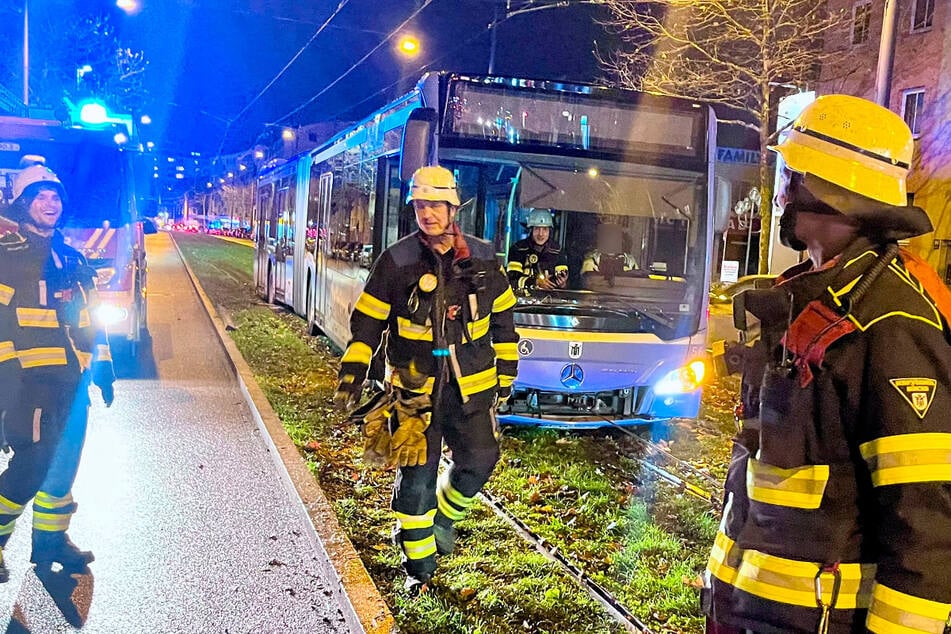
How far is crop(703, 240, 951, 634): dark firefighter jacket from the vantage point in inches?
61.8

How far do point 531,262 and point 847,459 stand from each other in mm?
5345

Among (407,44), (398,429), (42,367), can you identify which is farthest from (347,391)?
(407,44)

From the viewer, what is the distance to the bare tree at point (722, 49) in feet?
57.1

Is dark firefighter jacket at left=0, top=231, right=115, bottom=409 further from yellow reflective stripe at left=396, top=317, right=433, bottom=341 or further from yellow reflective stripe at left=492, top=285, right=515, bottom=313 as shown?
yellow reflective stripe at left=492, top=285, right=515, bottom=313

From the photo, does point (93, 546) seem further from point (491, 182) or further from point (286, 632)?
point (491, 182)

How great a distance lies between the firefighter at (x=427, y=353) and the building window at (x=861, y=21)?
25.0 meters

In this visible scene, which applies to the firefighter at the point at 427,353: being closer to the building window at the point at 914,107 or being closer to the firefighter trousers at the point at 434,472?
the firefighter trousers at the point at 434,472

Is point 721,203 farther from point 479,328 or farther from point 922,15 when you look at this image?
point 922,15

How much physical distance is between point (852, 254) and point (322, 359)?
994cm

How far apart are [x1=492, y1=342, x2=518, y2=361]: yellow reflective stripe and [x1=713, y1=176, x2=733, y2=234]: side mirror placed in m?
3.35

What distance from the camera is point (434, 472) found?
4.18 metres

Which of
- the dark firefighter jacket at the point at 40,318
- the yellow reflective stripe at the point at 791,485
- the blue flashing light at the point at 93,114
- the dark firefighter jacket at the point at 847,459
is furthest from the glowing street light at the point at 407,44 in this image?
the yellow reflective stripe at the point at 791,485

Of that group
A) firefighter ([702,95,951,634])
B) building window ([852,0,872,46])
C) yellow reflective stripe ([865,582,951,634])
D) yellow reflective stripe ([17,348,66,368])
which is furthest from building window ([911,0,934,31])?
yellow reflective stripe ([865,582,951,634])

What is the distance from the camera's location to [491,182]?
22.5 ft
